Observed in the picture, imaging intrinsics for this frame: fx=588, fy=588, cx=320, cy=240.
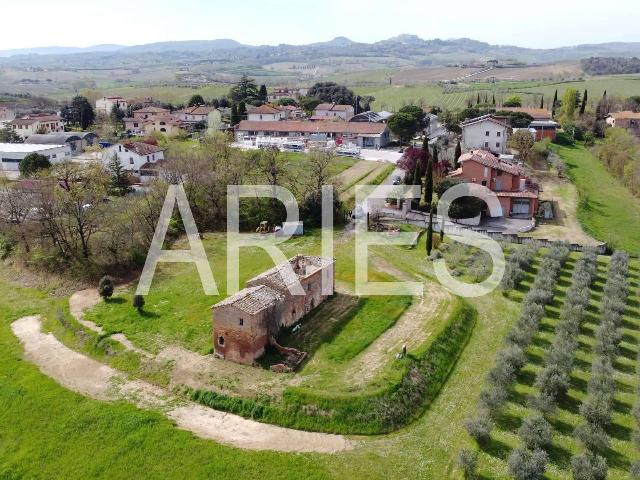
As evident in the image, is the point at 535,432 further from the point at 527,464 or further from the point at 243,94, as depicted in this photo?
the point at 243,94

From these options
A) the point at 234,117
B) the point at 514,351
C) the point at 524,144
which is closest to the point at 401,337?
the point at 514,351

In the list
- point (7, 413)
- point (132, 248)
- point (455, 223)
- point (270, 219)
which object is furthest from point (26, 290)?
point (455, 223)

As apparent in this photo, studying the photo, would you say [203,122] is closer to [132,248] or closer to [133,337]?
[132,248]

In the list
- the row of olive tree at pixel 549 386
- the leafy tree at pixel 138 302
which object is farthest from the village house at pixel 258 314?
the row of olive tree at pixel 549 386

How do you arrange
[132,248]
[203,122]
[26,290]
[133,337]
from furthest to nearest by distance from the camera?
[203,122]
[132,248]
[26,290]
[133,337]

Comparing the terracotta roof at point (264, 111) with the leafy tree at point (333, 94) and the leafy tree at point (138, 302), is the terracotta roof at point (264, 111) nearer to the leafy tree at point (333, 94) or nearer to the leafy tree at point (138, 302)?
the leafy tree at point (333, 94)
